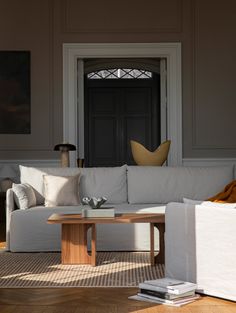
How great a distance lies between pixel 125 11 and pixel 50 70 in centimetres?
132

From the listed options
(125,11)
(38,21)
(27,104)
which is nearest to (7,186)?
(27,104)

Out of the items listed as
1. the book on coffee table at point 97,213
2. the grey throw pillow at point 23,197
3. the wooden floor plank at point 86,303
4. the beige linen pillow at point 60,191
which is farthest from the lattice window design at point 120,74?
the wooden floor plank at point 86,303

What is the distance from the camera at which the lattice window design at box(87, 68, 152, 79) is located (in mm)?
10941

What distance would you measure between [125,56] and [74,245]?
4244mm

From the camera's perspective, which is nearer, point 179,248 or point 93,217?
point 179,248

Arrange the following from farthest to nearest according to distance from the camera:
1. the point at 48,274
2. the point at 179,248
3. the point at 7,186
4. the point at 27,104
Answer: the point at 27,104 < the point at 7,186 < the point at 48,274 < the point at 179,248

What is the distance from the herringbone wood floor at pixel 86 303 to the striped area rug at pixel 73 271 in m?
0.18

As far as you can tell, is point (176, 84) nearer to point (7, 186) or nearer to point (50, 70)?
point (50, 70)

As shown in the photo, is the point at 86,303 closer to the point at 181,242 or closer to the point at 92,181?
the point at 181,242

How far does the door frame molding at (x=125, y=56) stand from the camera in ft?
28.0

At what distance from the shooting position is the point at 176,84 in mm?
8586

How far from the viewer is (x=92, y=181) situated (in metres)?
6.37

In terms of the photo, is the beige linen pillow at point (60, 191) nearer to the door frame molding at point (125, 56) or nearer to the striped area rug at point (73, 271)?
the striped area rug at point (73, 271)

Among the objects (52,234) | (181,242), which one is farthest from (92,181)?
(181,242)
